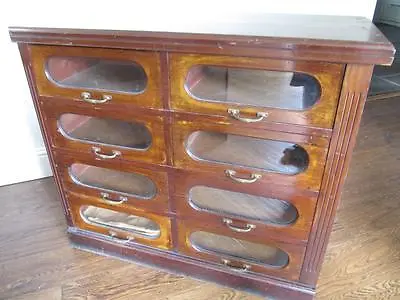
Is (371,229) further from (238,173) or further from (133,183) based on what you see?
(133,183)

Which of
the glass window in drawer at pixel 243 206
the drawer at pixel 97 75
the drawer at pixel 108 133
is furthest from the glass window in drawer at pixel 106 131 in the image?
the glass window in drawer at pixel 243 206

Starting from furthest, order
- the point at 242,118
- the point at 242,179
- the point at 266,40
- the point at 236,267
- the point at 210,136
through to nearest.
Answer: the point at 236,267 < the point at 210,136 < the point at 242,179 < the point at 242,118 < the point at 266,40

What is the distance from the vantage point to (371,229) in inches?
57.0

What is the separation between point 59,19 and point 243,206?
2.62 feet

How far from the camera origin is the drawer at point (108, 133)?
97 cm

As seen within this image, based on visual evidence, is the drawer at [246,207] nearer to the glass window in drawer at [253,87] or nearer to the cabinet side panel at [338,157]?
the cabinet side panel at [338,157]

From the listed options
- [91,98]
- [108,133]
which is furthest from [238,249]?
[91,98]

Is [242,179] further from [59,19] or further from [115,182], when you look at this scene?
[59,19]

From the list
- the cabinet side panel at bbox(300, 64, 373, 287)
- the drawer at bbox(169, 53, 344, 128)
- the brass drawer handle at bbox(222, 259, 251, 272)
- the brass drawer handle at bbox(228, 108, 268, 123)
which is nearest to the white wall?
the drawer at bbox(169, 53, 344, 128)

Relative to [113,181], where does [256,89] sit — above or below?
above

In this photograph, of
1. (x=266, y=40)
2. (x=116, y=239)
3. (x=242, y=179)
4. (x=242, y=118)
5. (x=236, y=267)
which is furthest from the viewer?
(x=116, y=239)

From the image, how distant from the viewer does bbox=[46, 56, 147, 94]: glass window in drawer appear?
3.27ft

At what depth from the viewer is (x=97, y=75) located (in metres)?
1.08

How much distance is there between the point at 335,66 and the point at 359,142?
152 centimetres
